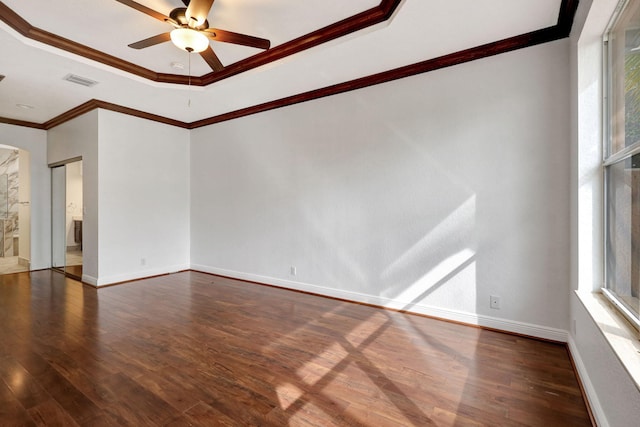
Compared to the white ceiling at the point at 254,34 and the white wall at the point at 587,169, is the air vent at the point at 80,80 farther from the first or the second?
the white wall at the point at 587,169

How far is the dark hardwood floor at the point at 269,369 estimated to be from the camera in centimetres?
183

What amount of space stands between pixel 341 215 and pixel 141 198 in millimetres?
3531

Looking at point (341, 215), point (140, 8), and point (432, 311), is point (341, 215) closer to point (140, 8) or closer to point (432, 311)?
point (432, 311)

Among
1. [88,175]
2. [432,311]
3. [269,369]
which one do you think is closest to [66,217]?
[88,175]

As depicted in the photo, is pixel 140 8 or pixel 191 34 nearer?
pixel 140 8

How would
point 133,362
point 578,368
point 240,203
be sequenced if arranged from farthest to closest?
point 240,203, point 133,362, point 578,368

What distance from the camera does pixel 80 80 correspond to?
12.6 ft

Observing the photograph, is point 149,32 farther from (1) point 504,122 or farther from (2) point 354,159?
(1) point 504,122

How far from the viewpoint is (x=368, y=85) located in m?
3.81

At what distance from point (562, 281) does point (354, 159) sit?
2456 mm

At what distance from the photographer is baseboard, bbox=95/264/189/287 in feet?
15.4

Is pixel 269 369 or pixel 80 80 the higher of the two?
pixel 80 80

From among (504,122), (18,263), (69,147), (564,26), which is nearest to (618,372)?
(504,122)

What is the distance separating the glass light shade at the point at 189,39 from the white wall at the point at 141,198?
3.09m
